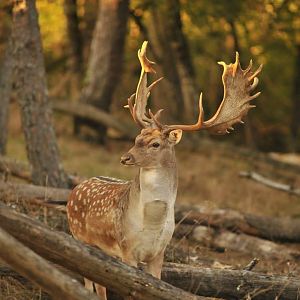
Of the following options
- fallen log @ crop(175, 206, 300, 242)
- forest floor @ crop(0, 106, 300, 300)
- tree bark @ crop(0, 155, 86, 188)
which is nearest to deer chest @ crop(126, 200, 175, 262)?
fallen log @ crop(175, 206, 300, 242)

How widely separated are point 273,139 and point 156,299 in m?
22.2

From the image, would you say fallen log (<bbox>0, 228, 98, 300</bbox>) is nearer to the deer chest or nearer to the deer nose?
the deer chest

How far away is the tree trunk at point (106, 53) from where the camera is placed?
677 inches

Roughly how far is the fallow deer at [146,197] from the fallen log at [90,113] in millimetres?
10397

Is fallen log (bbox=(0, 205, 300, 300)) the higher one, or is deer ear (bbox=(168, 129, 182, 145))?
deer ear (bbox=(168, 129, 182, 145))

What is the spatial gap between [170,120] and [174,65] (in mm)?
1370

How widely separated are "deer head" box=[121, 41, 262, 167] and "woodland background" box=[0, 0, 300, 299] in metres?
1.18

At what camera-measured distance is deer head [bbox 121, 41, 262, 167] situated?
6.81m

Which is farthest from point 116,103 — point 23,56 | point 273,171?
point 23,56

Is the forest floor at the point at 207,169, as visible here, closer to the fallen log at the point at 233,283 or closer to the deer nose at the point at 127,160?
the fallen log at the point at 233,283

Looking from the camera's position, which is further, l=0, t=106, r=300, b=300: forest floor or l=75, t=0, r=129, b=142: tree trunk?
l=75, t=0, r=129, b=142: tree trunk

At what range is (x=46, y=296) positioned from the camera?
696 centimetres

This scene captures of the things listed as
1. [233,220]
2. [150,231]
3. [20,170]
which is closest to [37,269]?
[150,231]

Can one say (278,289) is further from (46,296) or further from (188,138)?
(188,138)
